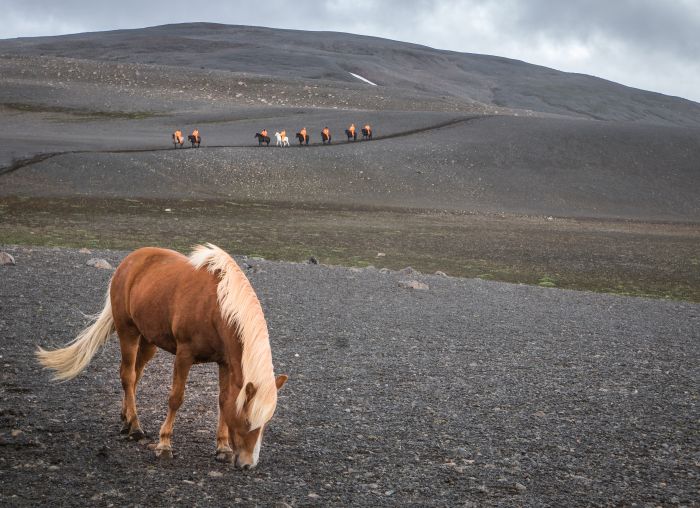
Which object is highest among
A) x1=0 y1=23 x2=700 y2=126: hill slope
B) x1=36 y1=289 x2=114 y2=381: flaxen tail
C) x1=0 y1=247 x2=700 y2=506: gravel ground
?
x1=0 y1=23 x2=700 y2=126: hill slope

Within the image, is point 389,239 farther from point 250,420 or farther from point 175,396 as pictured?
point 250,420

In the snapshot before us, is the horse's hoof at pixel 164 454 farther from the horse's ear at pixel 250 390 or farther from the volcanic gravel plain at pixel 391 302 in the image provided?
the horse's ear at pixel 250 390

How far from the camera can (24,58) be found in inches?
3462

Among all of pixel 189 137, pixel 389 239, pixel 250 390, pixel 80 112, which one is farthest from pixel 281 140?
pixel 250 390

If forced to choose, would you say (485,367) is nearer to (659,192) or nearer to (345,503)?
(345,503)

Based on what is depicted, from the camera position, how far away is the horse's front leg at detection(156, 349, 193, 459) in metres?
5.66

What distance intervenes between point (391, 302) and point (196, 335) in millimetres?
8448

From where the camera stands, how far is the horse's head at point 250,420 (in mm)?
→ 4992

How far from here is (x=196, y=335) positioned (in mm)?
5609

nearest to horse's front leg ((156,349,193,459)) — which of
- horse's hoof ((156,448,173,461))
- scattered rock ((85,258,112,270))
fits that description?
horse's hoof ((156,448,173,461))

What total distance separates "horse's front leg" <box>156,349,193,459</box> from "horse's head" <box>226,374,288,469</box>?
0.72 metres

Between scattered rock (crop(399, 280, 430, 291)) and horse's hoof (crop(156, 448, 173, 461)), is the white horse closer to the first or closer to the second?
scattered rock (crop(399, 280, 430, 291))

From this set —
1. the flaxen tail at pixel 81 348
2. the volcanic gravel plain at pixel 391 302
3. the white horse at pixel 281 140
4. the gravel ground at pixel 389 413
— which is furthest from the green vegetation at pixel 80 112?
the flaxen tail at pixel 81 348

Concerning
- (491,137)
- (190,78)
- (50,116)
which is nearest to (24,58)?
(190,78)
